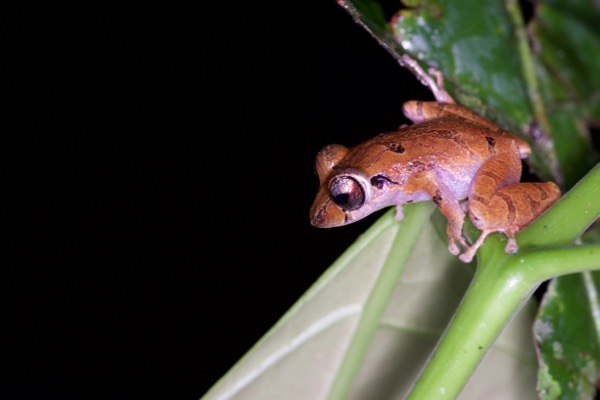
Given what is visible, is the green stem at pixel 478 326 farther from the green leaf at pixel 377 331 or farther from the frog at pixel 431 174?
the green leaf at pixel 377 331

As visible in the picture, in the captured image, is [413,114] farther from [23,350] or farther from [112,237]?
[23,350]

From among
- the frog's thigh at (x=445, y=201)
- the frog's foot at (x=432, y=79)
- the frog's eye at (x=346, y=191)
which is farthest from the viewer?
the frog's foot at (x=432, y=79)

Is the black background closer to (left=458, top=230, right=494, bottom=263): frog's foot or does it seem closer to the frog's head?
the frog's head

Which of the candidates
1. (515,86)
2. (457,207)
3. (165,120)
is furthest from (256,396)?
(165,120)

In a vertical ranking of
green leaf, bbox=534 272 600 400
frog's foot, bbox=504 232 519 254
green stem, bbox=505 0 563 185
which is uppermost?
frog's foot, bbox=504 232 519 254

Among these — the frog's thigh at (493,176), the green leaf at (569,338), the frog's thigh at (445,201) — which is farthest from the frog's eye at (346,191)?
the green leaf at (569,338)

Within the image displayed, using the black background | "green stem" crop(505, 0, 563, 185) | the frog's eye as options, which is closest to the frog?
the frog's eye
